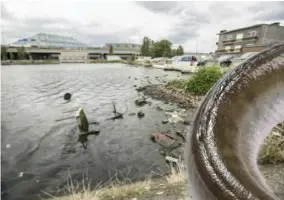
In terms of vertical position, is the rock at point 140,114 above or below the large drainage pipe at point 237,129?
below

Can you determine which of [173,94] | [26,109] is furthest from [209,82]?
[26,109]

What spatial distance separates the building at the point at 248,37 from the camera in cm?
4456

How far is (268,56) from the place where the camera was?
970 mm

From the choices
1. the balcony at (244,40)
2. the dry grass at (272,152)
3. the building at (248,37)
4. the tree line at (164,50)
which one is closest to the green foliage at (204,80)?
the dry grass at (272,152)

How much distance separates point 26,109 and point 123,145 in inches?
377

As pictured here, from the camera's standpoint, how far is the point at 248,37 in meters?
48.7

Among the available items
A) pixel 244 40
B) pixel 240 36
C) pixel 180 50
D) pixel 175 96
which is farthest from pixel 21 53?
pixel 175 96

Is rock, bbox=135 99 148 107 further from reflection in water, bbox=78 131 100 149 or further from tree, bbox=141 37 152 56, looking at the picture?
tree, bbox=141 37 152 56

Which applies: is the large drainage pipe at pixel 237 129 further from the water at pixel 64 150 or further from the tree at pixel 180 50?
the tree at pixel 180 50

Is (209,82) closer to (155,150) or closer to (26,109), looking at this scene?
(155,150)

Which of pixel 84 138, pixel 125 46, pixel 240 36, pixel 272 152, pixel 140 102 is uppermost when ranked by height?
pixel 240 36

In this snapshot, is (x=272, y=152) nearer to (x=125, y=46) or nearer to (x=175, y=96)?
(x=175, y=96)

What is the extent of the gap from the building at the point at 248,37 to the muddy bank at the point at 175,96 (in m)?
22.0

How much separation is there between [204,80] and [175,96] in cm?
237
